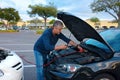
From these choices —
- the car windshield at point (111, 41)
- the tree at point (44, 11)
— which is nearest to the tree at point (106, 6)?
the tree at point (44, 11)

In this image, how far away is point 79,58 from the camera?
19.7ft

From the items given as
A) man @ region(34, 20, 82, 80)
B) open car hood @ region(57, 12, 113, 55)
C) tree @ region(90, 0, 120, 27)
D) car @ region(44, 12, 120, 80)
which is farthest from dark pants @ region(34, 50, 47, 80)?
tree @ region(90, 0, 120, 27)

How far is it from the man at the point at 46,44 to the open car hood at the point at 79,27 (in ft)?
0.53

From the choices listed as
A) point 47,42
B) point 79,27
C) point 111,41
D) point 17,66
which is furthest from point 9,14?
point 17,66

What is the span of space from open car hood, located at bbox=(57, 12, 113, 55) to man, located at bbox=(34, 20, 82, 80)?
16cm

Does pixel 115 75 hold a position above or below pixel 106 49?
below

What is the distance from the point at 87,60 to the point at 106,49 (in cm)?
65

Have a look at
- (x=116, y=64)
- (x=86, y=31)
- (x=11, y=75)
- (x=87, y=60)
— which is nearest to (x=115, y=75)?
(x=116, y=64)

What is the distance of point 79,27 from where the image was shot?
6.12m

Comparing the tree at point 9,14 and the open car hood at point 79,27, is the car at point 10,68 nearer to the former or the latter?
the open car hood at point 79,27

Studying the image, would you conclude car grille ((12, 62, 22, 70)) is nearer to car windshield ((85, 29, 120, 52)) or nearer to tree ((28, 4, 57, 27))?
car windshield ((85, 29, 120, 52))

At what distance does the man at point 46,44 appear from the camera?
6155mm

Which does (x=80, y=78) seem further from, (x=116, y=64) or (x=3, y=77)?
(x=3, y=77)

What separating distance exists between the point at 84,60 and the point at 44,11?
6003 centimetres
